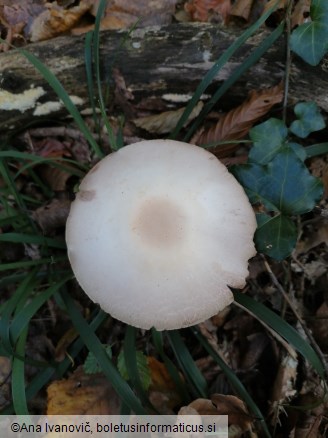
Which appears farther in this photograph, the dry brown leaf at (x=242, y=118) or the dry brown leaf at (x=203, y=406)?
the dry brown leaf at (x=242, y=118)

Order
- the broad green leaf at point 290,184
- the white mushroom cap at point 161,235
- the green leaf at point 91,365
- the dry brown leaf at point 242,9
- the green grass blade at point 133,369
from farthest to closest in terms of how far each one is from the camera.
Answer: the dry brown leaf at point 242,9, the green leaf at point 91,365, the green grass blade at point 133,369, the broad green leaf at point 290,184, the white mushroom cap at point 161,235

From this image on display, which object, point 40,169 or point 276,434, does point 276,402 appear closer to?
point 276,434

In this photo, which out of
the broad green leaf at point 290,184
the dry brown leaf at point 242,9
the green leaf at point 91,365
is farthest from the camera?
the dry brown leaf at point 242,9

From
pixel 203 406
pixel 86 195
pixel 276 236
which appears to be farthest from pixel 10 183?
pixel 203 406

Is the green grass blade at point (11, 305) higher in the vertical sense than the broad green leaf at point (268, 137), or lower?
lower

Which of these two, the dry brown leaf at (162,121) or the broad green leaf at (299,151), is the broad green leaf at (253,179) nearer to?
the broad green leaf at (299,151)

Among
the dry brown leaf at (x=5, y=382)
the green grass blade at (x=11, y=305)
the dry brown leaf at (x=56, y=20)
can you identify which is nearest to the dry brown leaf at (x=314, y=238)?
the green grass blade at (x=11, y=305)

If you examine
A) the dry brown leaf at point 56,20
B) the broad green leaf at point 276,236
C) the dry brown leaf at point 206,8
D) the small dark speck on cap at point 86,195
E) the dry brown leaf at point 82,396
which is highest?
the dry brown leaf at point 206,8
